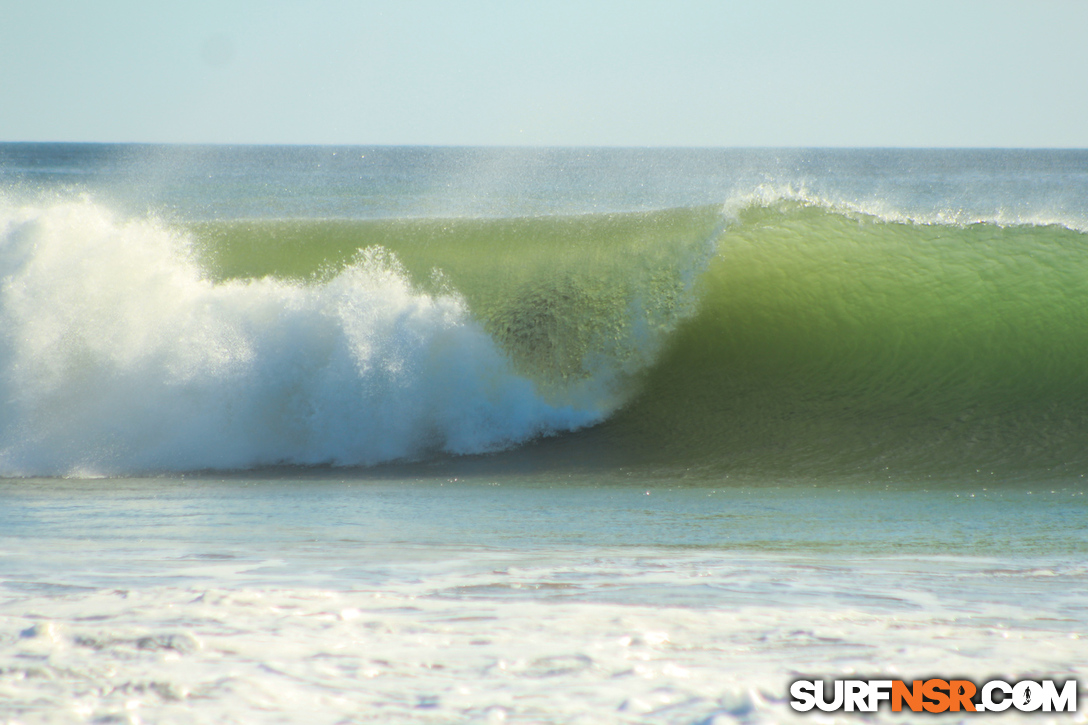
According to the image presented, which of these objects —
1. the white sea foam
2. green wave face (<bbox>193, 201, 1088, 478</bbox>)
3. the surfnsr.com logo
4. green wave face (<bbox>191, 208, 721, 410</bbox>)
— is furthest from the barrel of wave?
the surfnsr.com logo

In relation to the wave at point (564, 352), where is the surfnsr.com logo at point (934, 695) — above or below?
below

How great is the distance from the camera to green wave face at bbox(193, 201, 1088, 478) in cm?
596

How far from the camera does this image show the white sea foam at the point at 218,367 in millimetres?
6043

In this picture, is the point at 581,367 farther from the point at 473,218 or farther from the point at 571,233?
the point at 473,218

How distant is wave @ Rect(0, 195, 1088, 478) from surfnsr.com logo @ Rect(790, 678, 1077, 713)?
3408 mm

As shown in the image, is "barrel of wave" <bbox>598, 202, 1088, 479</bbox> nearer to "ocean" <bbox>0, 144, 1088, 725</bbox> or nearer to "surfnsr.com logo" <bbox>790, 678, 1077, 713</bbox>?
"ocean" <bbox>0, 144, 1088, 725</bbox>

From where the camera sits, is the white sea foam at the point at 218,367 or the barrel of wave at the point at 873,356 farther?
the white sea foam at the point at 218,367

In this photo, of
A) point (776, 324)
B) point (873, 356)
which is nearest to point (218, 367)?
point (776, 324)

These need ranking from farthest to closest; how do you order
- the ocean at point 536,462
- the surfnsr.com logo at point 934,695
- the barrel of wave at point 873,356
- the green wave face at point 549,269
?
the green wave face at point 549,269 → the barrel of wave at point 873,356 → the ocean at point 536,462 → the surfnsr.com logo at point 934,695

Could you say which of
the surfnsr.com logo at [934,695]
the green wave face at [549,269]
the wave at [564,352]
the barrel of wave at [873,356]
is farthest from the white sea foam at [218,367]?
the surfnsr.com logo at [934,695]

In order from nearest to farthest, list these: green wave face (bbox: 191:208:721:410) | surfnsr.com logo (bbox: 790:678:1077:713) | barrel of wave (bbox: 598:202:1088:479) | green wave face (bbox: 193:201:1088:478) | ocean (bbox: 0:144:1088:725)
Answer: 1. surfnsr.com logo (bbox: 790:678:1077:713)
2. ocean (bbox: 0:144:1088:725)
3. barrel of wave (bbox: 598:202:1088:479)
4. green wave face (bbox: 193:201:1088:478)
5. green wave face (bbox: 191:208:721:410)

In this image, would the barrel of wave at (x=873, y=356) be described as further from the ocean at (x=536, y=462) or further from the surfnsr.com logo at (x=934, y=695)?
the surfnsr.com logo at (x=934, y=695)

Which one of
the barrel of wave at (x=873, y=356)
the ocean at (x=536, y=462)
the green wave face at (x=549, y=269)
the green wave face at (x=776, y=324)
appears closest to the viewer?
the ocean at (x=536, y=462)

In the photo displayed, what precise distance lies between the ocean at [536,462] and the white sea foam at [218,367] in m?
0.03
